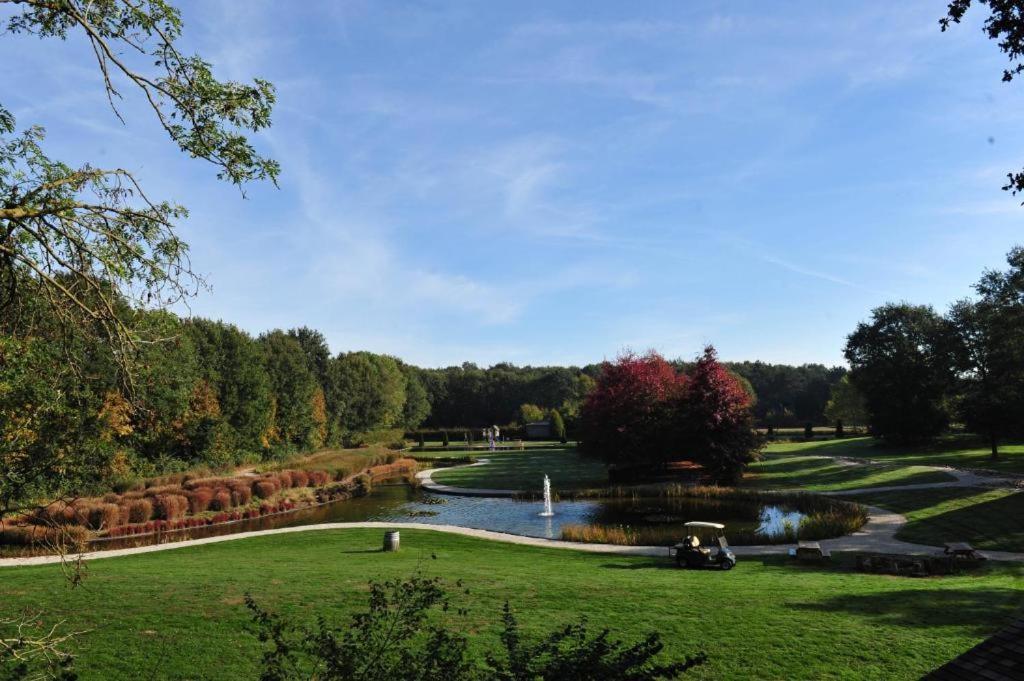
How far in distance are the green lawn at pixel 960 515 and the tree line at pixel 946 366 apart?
1164 centimetres

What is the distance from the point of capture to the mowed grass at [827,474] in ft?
92.2

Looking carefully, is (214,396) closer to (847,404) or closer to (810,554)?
(810,554)

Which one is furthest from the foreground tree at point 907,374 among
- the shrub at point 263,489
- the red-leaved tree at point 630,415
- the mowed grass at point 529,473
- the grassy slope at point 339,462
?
the shrub at point 263,489

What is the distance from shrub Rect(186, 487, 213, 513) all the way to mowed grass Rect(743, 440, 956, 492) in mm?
26303

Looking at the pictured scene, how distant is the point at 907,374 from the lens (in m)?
42.9

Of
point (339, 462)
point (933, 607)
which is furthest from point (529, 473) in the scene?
point (933, 607)

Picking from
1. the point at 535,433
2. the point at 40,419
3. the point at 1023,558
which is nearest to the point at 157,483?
the point at 40,419

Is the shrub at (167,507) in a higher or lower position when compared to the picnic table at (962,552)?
higher

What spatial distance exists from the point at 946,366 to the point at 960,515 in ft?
90.7

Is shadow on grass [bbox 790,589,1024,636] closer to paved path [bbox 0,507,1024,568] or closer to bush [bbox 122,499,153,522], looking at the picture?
paved path [bbox 0,507,1024,568]

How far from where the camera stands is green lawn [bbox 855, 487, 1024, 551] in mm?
17266

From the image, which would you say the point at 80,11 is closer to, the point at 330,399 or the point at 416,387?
the point at 330,399

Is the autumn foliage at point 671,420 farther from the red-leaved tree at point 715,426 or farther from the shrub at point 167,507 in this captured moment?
the shrub at point 167,507

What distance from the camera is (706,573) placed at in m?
13.7
